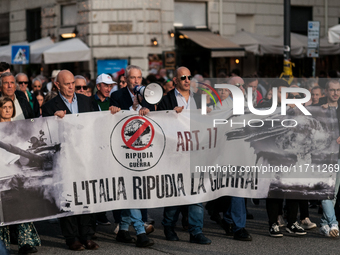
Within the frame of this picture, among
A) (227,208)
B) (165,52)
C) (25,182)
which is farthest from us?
(165,52)

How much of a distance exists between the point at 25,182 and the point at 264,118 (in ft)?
9.36

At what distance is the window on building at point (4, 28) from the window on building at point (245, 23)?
31.6 ft

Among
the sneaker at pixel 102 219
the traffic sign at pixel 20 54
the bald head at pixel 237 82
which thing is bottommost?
the sneaker at pixel 102 219

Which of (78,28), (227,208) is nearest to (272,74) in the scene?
(78,28)

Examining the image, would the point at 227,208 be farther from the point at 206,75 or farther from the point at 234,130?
the point at 206,75

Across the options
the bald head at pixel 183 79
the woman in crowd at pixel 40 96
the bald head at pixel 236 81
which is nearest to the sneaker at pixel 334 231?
the bald head at pixel 236 81

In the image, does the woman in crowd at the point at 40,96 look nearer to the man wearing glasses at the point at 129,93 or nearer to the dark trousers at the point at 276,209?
the man wearing glasses at the point at 129,93

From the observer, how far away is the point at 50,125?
6848 millimetres

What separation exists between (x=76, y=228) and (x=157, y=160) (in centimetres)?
119

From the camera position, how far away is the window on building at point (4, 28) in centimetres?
2575

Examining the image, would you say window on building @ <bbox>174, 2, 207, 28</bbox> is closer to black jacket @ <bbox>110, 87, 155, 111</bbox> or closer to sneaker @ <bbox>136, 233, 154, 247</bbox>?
black jacket @ <bbox>110, 87, 155, 111</bbox>

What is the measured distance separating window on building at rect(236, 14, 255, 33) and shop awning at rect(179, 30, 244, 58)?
6.04 ft

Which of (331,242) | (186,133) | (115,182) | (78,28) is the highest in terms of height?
(78,28)

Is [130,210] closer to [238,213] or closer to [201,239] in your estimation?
[201,239]
